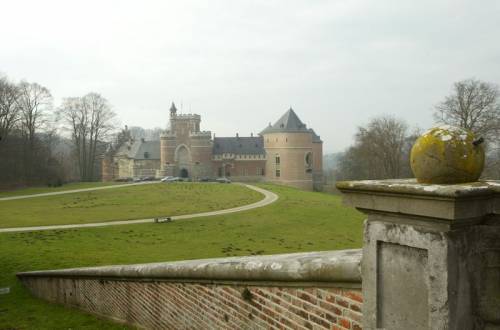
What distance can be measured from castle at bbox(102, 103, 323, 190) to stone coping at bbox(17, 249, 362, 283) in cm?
5604

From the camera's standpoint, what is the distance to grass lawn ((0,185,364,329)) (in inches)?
412

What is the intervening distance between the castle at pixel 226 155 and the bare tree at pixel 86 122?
771 centimetres

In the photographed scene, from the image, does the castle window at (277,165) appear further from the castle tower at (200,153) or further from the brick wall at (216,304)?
the brick wall at (216,304)

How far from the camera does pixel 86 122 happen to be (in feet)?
197

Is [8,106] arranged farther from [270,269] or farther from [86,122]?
[270,269]

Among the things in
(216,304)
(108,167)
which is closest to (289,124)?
(108,167)

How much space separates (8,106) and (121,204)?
73.9 ft

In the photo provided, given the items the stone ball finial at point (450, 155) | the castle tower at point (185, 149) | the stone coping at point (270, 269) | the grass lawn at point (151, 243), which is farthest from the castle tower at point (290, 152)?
the stone ball finial at point (450, 155)

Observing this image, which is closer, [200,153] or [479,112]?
[479,112]

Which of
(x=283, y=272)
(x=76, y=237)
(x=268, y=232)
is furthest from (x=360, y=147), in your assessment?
(x=283, y=272)

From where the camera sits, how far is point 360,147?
4556cm

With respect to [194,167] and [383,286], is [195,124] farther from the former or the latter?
[383,286]

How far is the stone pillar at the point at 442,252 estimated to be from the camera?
221 centimetres

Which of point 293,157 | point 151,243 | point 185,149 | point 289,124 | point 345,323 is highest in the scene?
point 289,124
